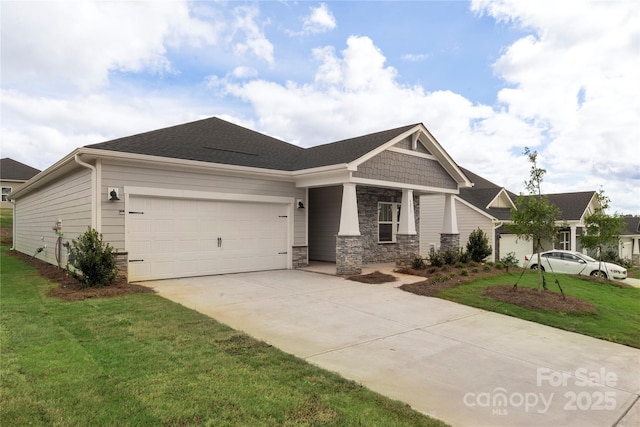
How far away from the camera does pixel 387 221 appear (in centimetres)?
1611

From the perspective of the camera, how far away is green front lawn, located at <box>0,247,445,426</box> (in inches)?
114

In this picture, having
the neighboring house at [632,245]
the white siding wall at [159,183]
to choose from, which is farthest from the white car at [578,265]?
the neighboring house at [632,245]

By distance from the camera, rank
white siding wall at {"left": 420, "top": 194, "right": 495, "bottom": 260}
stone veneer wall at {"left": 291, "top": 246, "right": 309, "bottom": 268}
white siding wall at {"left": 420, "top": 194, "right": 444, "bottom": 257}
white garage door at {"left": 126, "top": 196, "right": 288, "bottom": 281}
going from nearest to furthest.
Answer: white garage door at {"left": 126, "top": 196, "right": 288, "bottom": 281} < stone veneer wall at {"left": 291, "top": 246, "right": 309, "bottom": 268} < white siding wall at {"left": 420, "top": 194, "right": 495, "bottom": 260} < white siding wall at {"left": 420, "top": 194, "right": 444, "bottom": 257}

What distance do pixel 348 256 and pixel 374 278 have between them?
1.13m

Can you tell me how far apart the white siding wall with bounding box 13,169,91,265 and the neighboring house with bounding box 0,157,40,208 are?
1408 centimetres

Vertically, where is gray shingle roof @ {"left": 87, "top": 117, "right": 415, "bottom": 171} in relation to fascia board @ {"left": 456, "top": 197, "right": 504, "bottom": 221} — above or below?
above

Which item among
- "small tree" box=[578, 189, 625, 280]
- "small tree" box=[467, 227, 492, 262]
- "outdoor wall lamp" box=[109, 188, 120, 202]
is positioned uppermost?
"outdoor wall lamp" box=[109, 188, 120, 202]

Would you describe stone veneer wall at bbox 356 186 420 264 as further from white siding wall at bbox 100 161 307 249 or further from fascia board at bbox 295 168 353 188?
white siding wall at bbox 100 161 307 249

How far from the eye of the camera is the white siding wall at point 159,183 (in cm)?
895

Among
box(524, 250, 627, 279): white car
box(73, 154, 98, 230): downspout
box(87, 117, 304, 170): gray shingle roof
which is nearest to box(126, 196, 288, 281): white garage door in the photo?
box(73, 154, 98, 230): downspout

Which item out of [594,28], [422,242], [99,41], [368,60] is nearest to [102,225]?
[99,41]

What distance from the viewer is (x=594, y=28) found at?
803 centimetres

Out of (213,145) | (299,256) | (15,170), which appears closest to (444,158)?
(299,256)

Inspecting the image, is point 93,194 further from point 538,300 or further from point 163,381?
point 538,300
